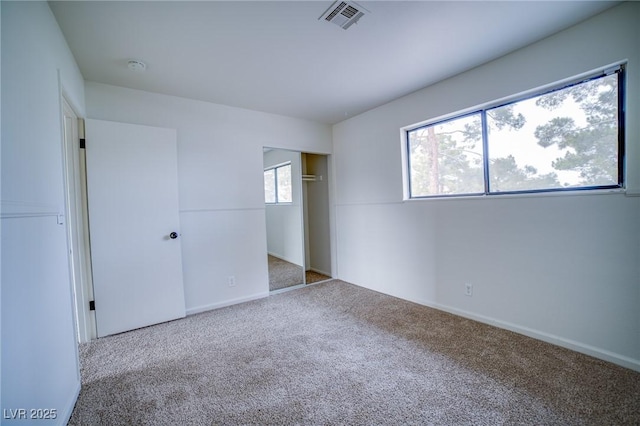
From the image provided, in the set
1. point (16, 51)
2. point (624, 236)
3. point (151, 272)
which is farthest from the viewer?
point (151, 272)

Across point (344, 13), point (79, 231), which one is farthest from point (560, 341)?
point (79, 231)

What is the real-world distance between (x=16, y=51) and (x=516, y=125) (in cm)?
349

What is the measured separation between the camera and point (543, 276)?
7.58 ft

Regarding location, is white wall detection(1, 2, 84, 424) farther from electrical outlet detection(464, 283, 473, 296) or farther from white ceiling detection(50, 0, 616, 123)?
electrical outlet detection(464, 283, 473, 296)

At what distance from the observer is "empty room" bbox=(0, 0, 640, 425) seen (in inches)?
61.3

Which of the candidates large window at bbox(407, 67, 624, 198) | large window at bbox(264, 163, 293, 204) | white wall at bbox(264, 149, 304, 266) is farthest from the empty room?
large window at bbox(264, 163, 293, 204)

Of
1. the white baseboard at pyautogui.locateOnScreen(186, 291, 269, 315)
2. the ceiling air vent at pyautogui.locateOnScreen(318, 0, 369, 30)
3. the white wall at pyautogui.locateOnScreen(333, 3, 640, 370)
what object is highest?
the ceiling air vent at pyautogui.locateOnScreen(318, 0, 369, 30)

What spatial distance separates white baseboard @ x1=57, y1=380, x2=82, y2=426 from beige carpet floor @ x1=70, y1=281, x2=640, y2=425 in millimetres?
38

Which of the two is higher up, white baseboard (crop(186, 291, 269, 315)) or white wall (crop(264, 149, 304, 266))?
white wall (crop(264, 149, 304, 266))

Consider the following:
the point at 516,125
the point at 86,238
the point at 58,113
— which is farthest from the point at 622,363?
the point at 86,238

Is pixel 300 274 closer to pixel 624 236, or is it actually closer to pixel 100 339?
pixel 100 339

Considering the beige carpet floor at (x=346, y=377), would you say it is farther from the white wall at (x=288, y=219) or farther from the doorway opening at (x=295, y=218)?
the white wall at (x=288, y=219)

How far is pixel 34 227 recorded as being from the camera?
1.35 m

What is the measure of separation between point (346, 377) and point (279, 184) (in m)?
3.17
